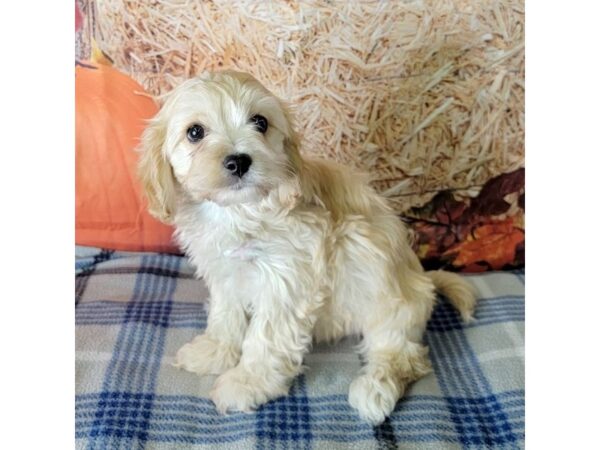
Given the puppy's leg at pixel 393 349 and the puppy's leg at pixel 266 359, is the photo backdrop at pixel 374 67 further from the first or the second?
the puppy's leg at pixel 266 359

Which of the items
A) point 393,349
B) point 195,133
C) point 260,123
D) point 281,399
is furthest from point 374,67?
point 281,399

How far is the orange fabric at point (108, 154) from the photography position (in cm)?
293

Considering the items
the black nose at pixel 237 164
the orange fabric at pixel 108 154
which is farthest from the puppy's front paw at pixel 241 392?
the orange fabric at pixel 108 154

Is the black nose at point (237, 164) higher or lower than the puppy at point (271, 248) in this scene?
higher

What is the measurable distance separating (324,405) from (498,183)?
1570 mm

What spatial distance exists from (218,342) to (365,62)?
4.82 feet

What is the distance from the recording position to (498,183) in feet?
10.1

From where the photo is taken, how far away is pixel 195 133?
76.8 inches

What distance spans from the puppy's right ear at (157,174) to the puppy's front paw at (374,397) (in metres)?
0.92

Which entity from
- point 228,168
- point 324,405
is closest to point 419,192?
point 324,405

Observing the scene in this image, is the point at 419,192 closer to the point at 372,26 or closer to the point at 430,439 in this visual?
the point at 372,26

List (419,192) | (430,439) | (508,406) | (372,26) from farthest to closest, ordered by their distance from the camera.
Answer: (419,192), (372,26), (508,406), (430,439)
